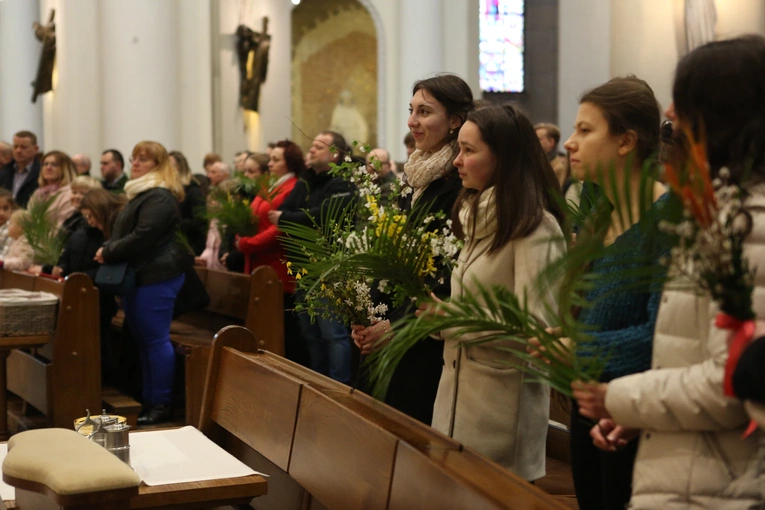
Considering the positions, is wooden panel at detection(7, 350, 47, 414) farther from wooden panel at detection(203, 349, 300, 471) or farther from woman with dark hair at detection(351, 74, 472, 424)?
woman with dark hair at detection(351, 74, 472, 424)

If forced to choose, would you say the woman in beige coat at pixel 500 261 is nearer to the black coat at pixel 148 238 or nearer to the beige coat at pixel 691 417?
the beige coat at pixel 691 417

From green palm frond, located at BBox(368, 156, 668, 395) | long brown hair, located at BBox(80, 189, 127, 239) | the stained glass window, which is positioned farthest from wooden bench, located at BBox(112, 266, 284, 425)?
the stained glass window

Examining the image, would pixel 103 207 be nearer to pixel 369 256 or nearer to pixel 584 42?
pixel 369 256

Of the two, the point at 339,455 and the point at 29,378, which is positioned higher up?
the point at 339,455

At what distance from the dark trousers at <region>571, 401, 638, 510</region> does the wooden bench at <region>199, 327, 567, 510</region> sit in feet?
1.13

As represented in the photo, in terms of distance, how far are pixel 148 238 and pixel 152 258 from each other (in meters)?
0.14

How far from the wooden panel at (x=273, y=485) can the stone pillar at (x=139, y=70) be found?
8.54 metres

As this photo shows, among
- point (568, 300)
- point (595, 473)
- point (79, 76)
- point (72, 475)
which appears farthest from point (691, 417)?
point (79, 76)

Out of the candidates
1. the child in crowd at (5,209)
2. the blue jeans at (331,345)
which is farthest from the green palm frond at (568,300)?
the child in crowd at (5,209)

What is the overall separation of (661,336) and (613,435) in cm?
27

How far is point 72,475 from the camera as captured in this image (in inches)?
79.8

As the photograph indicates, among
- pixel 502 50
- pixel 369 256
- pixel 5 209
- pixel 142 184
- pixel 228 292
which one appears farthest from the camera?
pixel 502 50

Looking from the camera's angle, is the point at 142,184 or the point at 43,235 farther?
the point at 43,235

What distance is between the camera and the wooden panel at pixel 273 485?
259 centimetres
